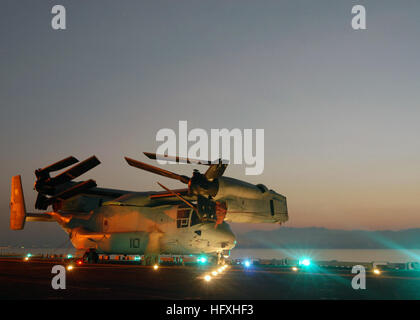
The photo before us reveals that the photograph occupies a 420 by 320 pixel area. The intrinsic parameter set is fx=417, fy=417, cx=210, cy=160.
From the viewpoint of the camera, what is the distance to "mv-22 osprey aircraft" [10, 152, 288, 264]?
106ft

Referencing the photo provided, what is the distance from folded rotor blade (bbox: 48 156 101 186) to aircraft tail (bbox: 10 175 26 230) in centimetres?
454

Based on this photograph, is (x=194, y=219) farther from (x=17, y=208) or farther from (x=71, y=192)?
(x=17, y=208)

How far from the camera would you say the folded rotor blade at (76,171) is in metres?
40.8

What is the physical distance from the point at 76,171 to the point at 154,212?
31.4ft

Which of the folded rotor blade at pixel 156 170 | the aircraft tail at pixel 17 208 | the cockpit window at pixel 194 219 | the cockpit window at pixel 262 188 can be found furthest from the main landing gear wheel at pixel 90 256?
the cockpit window at pixel 262 188

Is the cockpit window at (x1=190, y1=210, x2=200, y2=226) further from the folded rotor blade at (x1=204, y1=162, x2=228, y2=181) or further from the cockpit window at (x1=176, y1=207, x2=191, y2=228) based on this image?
the folded rotor blade at (x1=204, y1=162, x2=228, y2=181)

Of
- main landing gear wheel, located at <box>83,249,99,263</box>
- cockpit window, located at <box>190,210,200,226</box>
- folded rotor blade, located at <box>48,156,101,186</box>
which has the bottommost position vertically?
main landing gear wheel, located at <box>83,249,99,263</box>

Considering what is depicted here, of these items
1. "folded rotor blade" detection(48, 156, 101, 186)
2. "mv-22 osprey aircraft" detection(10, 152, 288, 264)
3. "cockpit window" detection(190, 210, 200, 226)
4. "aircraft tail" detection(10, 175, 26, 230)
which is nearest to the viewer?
"mv-22 osprey aircraft" detection(10, 152, 288, 264)

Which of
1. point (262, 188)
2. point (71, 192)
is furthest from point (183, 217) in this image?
point (71, 192)

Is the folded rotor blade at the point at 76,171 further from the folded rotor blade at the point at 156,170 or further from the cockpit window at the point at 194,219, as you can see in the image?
the cockpit window at the point at 194,219

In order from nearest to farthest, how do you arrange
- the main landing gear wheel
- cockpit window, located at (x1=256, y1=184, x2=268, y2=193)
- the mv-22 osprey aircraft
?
1. the mv-22 osprey aircraft
2. cockpit window, located at (x1=256, y1=184, x2=268, y2=193)
3. the main landing gear wheel

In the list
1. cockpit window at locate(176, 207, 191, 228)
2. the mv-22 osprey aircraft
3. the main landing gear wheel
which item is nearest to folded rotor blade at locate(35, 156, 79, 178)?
the mv-22 osprey aircraft

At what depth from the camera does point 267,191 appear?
3525cm

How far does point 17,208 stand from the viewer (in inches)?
1816
